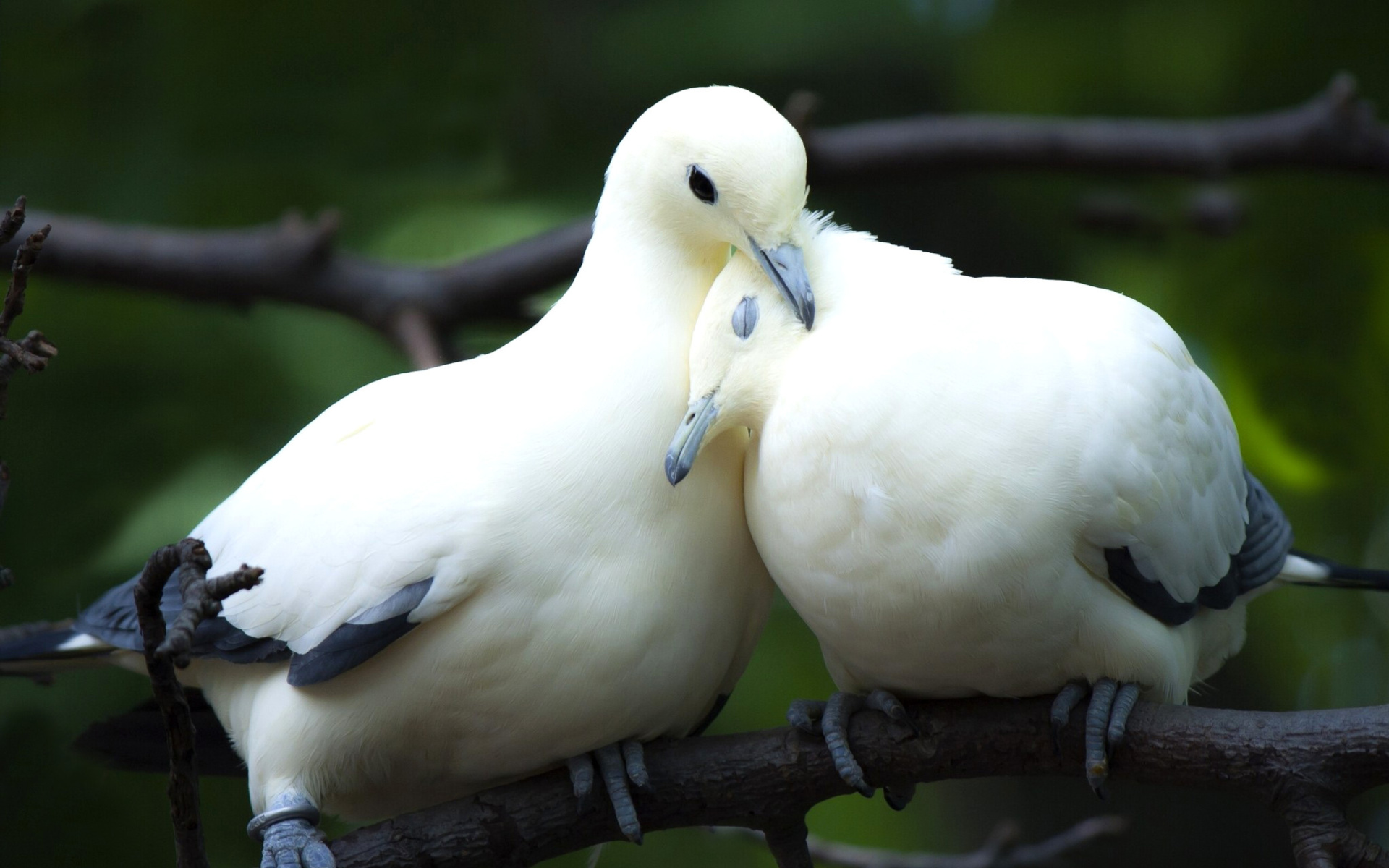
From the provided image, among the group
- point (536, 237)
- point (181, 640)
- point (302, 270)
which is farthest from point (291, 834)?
point (536, 237)

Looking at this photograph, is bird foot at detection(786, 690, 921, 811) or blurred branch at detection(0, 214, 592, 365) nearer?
bird foot at detection(786, 690, 921, 811)

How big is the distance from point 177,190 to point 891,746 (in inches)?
102

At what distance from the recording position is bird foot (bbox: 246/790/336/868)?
124 cm

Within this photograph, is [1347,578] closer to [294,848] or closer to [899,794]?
[899,794]

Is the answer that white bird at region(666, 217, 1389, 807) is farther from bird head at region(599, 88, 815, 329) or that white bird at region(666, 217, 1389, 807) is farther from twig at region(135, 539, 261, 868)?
twig at region(135, 539, 261, 868)

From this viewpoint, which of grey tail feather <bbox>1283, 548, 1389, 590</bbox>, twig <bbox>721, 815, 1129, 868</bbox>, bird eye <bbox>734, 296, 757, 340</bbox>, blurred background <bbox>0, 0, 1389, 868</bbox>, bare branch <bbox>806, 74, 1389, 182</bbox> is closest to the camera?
bird eye <bbox>734, 296, 757, 340</bbox>

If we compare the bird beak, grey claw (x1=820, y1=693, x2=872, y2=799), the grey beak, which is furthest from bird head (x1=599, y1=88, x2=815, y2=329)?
grey claw (x1=820, y1=693, x2=872, y2=799)

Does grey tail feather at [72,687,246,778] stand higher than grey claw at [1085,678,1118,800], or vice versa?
grey tail feather at [72,687,246,778]

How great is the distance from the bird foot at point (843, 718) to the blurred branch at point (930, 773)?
0.01m

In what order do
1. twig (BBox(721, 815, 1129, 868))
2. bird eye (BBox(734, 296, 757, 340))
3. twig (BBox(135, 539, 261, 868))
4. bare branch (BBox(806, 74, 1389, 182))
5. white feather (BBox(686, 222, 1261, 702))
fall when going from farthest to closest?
bare branch (BBox(806, 74, 1389, 182))
twig (BBox(721, 815, 1129, 868))
bird eye (BBox(734, 296, 757, 340))
white feather (BBox(686, 222, 1261, 702))
twig (BBox(135, 539, 261, 868))

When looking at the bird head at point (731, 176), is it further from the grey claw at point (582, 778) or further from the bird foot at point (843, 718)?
the grey claw at point (582, 778)

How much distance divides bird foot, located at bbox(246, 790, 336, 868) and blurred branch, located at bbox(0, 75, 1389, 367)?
1.10 metres

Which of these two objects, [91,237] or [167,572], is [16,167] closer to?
[91,237]

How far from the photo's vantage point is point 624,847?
3.07m
